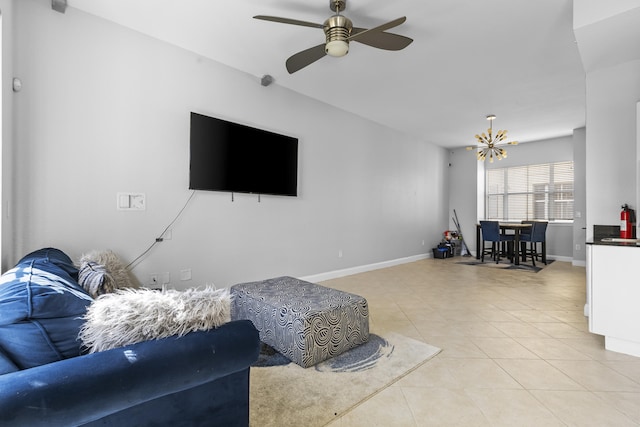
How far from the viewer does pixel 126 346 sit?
0.94 metres

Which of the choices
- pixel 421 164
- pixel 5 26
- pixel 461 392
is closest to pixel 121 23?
pixel 5 26

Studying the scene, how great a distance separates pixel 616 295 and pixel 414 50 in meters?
2.71

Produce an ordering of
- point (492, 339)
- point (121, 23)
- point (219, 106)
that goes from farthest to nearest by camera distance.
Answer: point (219, 106), point (121, 23), point (492, 339)

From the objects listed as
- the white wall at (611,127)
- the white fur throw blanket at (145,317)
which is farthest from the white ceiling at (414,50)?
the white fur throw blanket at (145,317)

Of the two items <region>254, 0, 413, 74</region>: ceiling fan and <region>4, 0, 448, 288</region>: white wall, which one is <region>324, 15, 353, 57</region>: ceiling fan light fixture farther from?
<region>4, 0, 448, 288</region>: white wall

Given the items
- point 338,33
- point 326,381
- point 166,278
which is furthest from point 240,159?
point 326,381

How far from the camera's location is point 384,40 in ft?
8.13

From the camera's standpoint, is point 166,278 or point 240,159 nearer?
point 166,278

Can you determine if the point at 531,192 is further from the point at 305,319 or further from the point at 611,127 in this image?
the point at 305,319

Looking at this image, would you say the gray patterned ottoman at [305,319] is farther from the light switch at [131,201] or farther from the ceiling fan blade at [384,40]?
the ceiling fan blade at [384,40]

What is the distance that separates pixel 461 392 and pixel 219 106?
3.42 metres

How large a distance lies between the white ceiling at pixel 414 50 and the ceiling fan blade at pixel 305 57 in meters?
0.34

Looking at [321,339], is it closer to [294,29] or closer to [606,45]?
[294,29]

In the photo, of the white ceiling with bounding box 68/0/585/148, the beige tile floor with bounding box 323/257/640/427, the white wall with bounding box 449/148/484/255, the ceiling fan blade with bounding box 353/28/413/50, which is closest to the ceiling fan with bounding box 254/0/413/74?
the ceiling fan blade with bounding box 353/28/413/50
